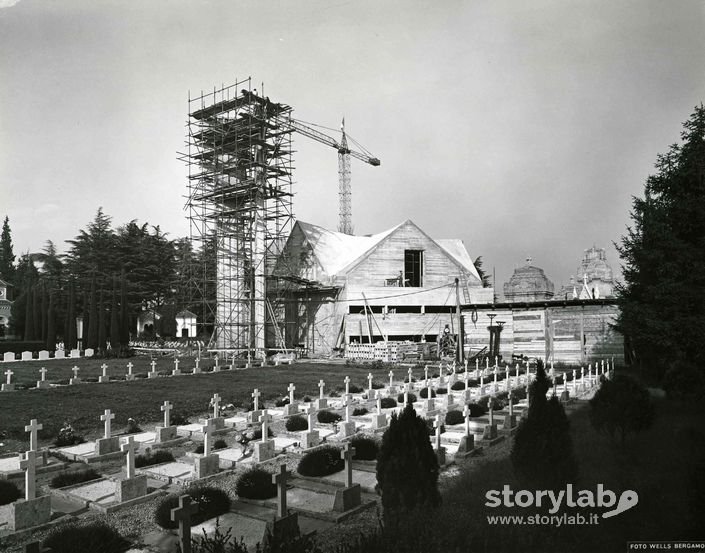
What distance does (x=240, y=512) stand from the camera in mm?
8375

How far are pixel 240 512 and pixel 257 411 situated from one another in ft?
26.3

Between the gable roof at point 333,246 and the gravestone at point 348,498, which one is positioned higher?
the gable roof at point 333,246

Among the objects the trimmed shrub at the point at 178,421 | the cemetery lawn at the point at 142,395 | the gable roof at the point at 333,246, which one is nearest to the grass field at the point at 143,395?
the cemetery lawn at the point at 142,395

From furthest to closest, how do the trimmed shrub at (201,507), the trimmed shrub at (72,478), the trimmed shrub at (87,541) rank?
the trimmed shrub at (72,478) → the trimmed shrub at (201,507) → the trimmed shrub at (87,541)

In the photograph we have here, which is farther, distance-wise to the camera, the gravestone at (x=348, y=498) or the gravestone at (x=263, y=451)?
the gravestone at (x=263, y=451)

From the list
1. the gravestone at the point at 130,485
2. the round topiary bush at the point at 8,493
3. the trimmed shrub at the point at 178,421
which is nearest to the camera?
the gravestone at the point at 130,485

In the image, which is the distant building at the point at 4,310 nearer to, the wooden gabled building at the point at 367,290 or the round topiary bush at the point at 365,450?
the wooden gabled building at the point at 367,290

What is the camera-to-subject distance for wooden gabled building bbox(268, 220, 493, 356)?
43.3 meters

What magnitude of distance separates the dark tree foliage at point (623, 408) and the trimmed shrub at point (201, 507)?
768 cm

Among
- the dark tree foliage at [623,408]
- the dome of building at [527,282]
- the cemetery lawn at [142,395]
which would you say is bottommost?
the cemetery lawn at [142,395]

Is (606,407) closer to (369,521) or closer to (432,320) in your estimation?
(369,521)

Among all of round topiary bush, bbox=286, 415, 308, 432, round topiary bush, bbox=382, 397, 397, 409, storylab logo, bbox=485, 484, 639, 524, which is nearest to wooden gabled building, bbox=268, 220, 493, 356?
round topiary bush, bbox=382, 397, 397, 409

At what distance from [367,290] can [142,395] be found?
24565 millimetres

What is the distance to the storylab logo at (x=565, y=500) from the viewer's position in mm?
7094
